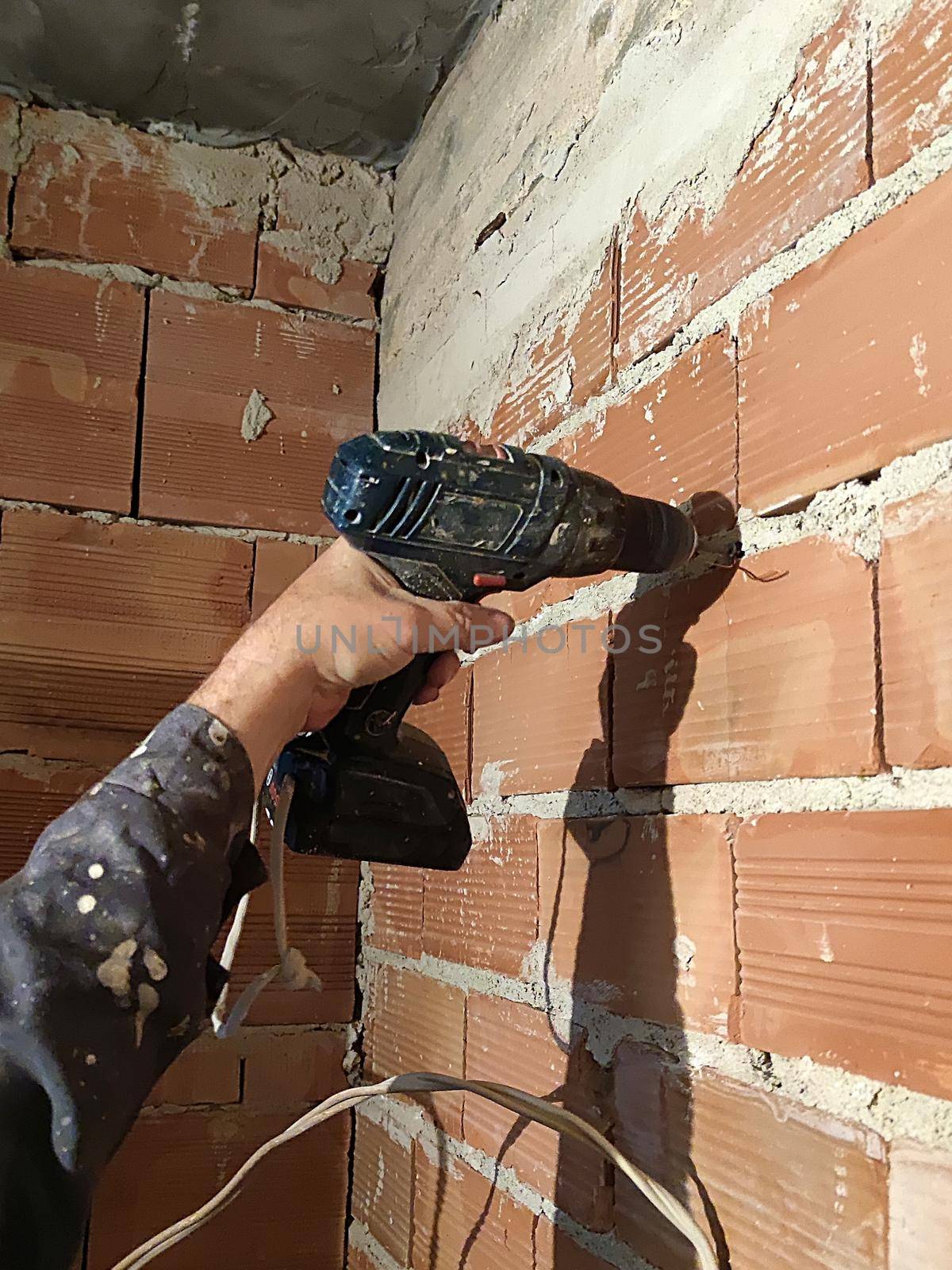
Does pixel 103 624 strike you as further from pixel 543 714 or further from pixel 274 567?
pixel 543 714

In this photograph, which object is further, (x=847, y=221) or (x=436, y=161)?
(x=436, y=161)

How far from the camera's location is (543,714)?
3.70 feet

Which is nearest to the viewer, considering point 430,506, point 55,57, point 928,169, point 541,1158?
point 928,169

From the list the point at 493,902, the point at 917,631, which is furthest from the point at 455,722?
the point at 917,631

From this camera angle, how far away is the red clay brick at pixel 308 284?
1.78m

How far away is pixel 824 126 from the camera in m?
0.75

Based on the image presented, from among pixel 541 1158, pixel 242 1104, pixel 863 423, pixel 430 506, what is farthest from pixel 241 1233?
pixel 863 423

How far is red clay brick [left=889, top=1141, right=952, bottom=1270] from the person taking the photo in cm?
58

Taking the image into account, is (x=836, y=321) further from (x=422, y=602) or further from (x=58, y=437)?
(x=58, y=437)

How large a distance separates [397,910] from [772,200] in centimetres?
115

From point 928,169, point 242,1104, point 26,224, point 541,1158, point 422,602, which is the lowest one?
point 242,1104

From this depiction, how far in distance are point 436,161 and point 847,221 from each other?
3.57 ft

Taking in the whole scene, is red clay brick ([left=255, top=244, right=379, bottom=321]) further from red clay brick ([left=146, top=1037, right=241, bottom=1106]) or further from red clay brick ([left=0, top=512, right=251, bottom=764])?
red clay brick ([left=146, top=1037, right=241, bottom=1106])

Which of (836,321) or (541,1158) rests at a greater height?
(836,321)
